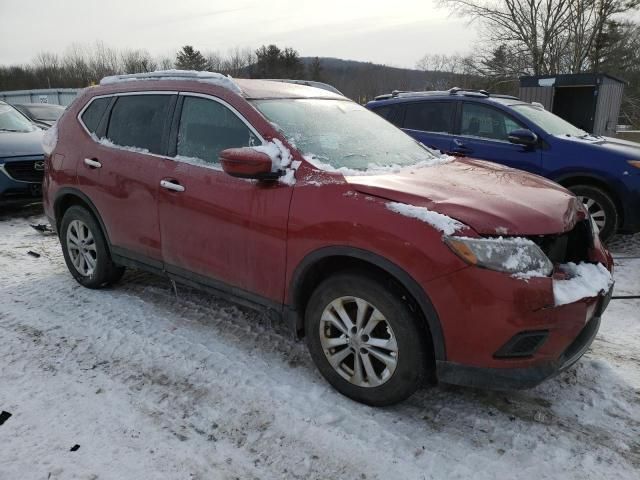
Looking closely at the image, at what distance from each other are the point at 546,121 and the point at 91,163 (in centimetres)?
542

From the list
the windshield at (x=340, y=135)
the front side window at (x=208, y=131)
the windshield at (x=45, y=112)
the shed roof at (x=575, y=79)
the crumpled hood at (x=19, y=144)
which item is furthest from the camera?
the shed roof at (x=575, y=79)

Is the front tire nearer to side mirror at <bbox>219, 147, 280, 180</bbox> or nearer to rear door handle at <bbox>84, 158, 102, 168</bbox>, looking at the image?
side mirror at <bbox>219, 147, 280, 180</bbox>

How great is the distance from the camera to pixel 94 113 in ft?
13.8

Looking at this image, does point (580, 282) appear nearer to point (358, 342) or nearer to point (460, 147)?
point (358, 342)

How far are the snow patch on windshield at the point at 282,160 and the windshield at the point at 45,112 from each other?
11.0m

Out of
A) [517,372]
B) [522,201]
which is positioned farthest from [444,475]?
[522,201]

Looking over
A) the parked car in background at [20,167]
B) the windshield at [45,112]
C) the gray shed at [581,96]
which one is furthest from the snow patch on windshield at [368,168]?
the gray shed at [581,96]

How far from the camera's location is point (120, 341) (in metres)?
3.49

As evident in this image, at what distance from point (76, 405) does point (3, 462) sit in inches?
18.3

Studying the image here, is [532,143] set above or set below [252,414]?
above

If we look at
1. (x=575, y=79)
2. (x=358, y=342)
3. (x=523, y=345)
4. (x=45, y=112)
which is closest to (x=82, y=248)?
(x=358, y=342)

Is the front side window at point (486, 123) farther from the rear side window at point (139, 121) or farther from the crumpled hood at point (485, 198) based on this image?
the rear side window at point (139, 121)

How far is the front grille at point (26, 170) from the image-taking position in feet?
22.3

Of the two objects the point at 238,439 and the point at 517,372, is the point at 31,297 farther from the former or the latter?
the point at 517,372
